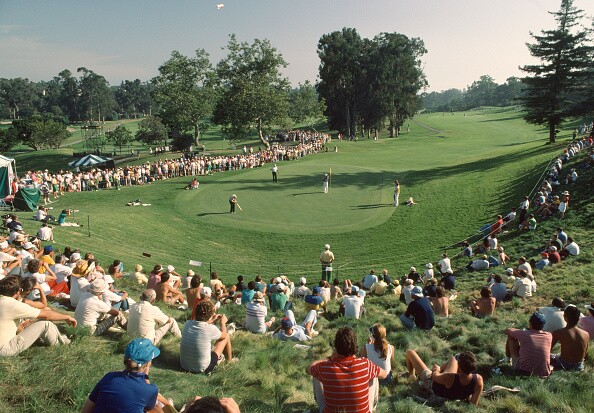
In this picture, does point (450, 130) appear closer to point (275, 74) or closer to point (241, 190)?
point (275, 74)


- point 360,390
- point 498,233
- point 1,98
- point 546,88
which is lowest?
point 498,233

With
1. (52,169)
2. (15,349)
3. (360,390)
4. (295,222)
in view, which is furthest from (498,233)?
(52,169)

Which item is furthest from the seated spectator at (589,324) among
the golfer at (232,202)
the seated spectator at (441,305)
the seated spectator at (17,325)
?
the golfer at (232,202)

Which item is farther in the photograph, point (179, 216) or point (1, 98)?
point (1, 98)

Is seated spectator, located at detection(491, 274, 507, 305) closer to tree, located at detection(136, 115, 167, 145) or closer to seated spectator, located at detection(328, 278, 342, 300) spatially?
seated spectator, located at detection(328, 278, 342, 300)

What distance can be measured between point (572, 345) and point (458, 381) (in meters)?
2.62

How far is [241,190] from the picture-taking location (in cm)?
3425

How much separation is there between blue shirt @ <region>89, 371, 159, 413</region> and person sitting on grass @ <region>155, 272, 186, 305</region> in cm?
718

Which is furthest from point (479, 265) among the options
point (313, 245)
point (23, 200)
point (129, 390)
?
point (23, 200)

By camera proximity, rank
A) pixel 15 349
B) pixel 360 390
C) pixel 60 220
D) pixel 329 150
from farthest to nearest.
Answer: pixel 329 150 → pixel 60 220 → pixel 15 349 → pixel 360 390

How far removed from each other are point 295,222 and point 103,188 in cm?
1776

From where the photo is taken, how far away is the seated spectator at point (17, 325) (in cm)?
629

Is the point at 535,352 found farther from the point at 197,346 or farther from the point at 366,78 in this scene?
the point at 366,78

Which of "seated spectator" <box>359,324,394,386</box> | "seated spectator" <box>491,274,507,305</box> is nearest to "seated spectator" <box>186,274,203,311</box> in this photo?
"seated spectator" <box>359,324,394,386</box>
